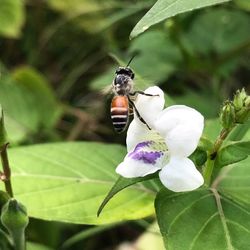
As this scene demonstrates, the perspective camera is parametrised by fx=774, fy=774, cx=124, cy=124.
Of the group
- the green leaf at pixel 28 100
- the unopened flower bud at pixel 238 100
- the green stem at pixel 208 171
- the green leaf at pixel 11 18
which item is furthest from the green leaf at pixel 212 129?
the green leaf at pixel 11 18

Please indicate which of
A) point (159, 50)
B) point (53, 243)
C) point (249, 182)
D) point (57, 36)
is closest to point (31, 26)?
point (57, 36)

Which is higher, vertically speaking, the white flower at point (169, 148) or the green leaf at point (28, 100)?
the white flower at point (169, 148)

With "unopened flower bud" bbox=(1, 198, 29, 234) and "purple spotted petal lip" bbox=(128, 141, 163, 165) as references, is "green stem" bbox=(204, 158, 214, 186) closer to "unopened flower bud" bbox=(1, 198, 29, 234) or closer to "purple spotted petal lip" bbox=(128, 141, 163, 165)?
"purple spotted petal lip" bbox=(128, 141, 163, 165)

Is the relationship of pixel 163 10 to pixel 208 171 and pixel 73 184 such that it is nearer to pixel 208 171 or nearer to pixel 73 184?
pixel 208 171

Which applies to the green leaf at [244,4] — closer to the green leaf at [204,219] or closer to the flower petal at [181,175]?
the green leaf at [204,219]

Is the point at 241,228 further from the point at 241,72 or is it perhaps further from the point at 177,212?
the point at 241,72

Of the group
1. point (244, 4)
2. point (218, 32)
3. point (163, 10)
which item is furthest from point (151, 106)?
point (218, 32)
